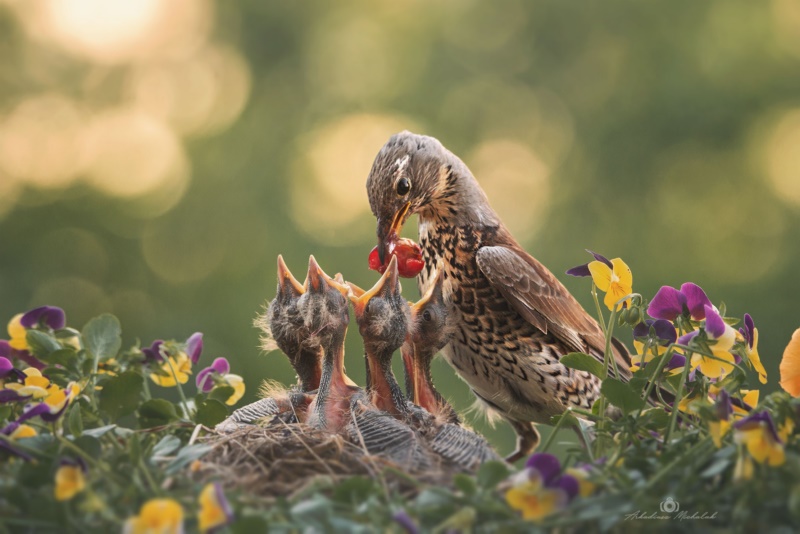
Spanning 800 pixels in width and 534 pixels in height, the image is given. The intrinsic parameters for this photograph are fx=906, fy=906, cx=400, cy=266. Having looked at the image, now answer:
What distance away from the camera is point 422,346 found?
1.85 meters

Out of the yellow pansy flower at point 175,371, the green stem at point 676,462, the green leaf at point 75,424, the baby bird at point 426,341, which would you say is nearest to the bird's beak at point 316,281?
the baby bird at point 426,341

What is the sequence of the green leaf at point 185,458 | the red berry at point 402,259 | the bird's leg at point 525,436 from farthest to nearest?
the bird's leg at point 525,436
the red berry at point 402,259
the green leaf at point 185,458

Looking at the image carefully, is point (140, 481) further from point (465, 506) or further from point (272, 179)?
point (272, 179)

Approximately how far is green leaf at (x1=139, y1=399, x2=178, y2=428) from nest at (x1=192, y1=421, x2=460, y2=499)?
0.26ft

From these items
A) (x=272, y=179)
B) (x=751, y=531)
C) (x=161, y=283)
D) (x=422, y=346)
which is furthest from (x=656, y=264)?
(x=751, y=531)

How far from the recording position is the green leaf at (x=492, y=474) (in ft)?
3.29

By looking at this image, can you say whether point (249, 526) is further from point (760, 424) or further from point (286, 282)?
point (286, 282)

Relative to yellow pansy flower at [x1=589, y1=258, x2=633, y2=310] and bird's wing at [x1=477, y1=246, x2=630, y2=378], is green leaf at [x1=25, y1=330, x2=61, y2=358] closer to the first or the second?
yellow pansy flower at [x1=589, y1=258, x2=633, y2=310]

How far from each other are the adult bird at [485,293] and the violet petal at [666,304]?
722 millimetres

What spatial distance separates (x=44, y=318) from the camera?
163 centimetres

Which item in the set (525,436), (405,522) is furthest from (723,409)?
(525,436)

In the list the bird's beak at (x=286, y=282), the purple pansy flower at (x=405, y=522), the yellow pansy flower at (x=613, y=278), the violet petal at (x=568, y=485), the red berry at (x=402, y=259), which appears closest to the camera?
the purple pansy flower at (x=405, y=522)

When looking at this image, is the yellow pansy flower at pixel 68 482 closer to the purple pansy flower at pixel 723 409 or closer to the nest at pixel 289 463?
the nest at pixel 289 463

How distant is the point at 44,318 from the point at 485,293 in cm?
101
